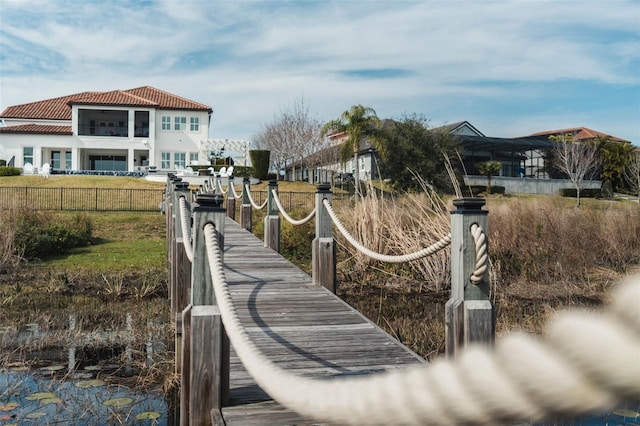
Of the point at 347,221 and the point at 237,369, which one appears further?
the point at 347,221

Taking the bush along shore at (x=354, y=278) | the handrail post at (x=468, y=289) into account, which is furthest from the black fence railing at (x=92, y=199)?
the handrail post at (x=468, y=289)

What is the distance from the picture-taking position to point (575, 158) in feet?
Result: 133

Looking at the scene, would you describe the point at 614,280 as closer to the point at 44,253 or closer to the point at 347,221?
the point at 347,221

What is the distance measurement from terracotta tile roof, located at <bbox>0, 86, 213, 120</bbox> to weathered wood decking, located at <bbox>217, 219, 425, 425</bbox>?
133 ft

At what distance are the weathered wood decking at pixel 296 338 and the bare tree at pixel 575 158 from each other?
119 feet

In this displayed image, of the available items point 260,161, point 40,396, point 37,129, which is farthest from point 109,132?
point 40,396

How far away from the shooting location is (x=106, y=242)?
1844 cm

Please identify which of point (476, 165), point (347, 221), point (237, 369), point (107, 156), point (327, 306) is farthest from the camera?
point (107, 156)

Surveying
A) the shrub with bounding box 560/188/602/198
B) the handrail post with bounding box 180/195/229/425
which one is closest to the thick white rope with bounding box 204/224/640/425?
the handrail post with bounding box 180/195/229/425

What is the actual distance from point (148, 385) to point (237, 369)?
8.13ft

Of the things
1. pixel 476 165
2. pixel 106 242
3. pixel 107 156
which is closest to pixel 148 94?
pixel 107 156

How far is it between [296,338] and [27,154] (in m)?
44.4

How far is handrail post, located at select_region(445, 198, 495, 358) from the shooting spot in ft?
10.8

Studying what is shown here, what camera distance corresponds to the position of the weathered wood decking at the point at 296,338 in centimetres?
378
